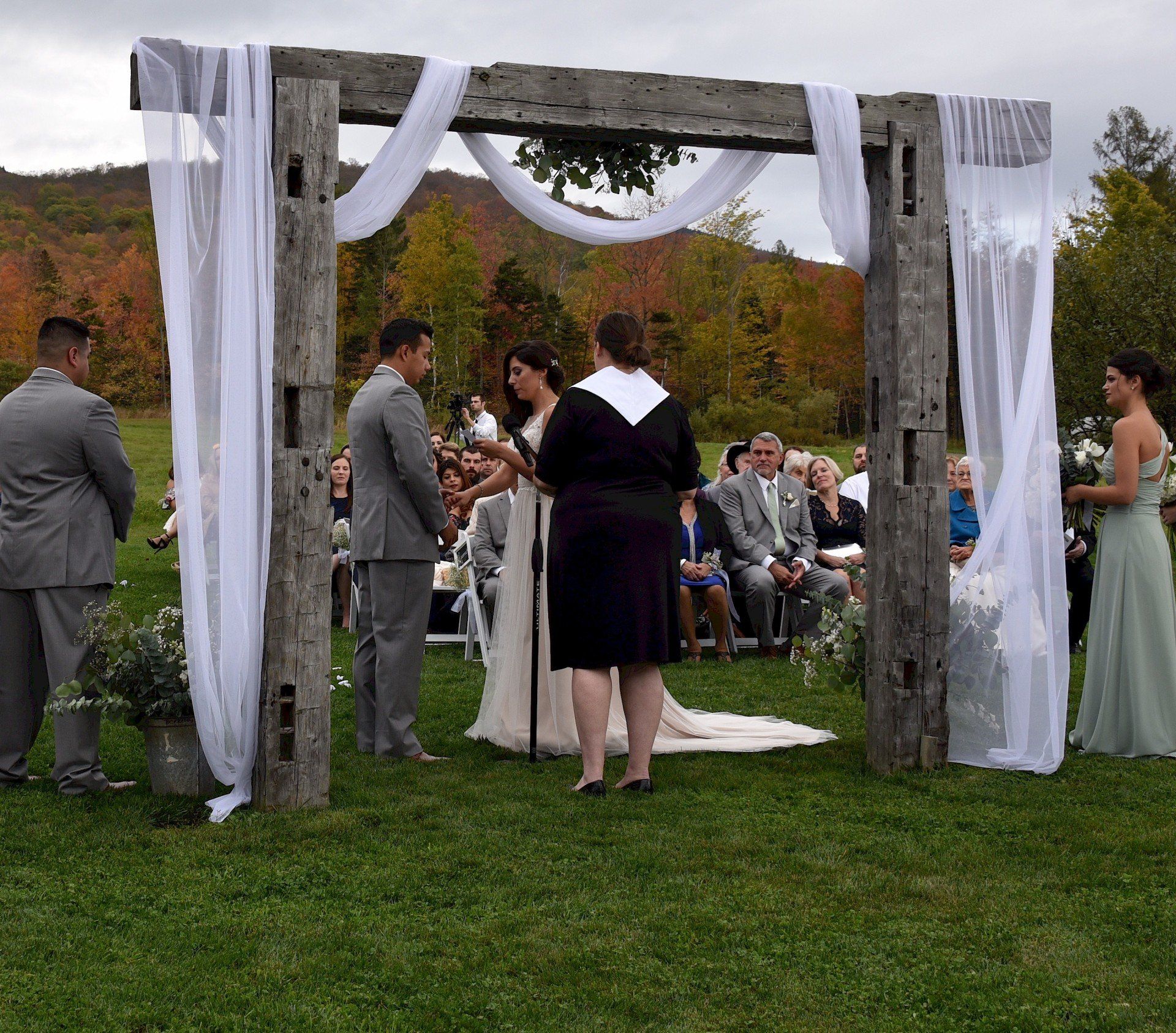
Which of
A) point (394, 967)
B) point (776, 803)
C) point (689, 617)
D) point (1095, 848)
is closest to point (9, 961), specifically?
point (394, 967)

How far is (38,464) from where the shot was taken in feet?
16.9

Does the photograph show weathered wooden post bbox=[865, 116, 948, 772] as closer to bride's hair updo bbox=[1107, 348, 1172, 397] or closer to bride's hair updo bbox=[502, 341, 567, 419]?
bride's hair updo bbox=[1107, 348, 1172, 397]

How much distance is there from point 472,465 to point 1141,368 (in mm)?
6566

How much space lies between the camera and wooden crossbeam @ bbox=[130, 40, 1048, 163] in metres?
5.09

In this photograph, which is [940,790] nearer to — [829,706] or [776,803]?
[776,803]

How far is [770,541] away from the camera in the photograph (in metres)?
9.66

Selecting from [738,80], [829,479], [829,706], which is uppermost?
[738,80]

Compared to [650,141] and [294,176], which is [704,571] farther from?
[294,176]

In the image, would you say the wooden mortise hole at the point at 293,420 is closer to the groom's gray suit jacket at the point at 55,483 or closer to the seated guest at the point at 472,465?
the groom's gray suit jacket at the point at 55,483

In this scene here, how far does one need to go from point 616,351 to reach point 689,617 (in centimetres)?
421

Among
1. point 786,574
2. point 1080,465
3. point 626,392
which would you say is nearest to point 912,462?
point 1080,465

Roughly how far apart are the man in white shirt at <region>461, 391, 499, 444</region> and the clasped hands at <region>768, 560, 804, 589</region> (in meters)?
2.43

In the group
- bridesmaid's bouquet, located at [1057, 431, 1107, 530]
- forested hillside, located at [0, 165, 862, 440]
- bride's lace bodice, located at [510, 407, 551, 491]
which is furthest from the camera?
forested hillside, located at [0, 165, 862, 440]

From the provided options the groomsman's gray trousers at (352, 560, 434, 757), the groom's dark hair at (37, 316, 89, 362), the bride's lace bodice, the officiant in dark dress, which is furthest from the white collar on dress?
the groom's dark hair at (37, 316, 89, 362)
